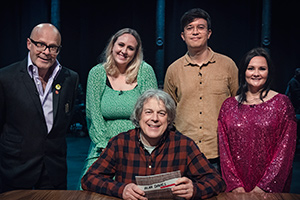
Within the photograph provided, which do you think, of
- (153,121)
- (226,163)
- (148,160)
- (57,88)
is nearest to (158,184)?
(148,160)

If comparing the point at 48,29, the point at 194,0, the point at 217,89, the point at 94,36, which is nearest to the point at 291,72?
the point at 194,0

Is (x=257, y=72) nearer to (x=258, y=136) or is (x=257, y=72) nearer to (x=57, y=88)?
(x=258, y=136)

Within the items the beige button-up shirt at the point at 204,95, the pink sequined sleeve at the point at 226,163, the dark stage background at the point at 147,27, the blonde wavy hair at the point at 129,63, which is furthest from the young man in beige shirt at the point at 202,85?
the dark stage background at the point at 147,27

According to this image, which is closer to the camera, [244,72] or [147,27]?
[244,72]

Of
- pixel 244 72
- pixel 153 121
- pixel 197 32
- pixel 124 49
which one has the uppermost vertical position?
pixel 197 32

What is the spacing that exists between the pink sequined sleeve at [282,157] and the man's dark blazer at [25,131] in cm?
139

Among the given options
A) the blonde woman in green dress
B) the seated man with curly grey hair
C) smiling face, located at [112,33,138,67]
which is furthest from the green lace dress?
the seated man with curly grey hair

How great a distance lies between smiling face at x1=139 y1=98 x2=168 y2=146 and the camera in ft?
6.93

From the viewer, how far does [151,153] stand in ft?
6.97

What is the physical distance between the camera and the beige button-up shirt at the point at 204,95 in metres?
2.65

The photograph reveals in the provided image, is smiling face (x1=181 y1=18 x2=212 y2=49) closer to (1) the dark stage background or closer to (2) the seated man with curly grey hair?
(2) the seated man with curly grey hair

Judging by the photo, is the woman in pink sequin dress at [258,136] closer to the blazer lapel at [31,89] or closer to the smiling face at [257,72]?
the smiling face at [257,72]

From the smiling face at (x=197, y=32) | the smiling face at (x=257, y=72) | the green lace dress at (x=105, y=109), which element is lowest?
the green lace dress at (x=105, y=109)

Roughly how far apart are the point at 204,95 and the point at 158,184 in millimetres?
1093
